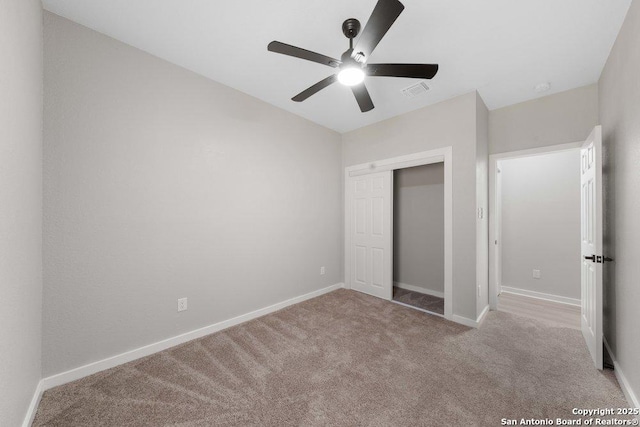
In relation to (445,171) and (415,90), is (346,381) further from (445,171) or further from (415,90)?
(415,90)

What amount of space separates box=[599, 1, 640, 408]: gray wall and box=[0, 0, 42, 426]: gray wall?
357 cm

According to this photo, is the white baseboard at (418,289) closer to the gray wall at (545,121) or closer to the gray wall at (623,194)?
the gray wall at (623,194)

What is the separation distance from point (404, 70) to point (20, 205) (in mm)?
2507

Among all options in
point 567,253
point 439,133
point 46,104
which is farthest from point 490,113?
point 46,104

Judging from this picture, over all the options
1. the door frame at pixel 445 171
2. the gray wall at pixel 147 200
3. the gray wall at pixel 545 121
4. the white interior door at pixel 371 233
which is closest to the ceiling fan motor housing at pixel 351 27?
the gray wall at pixel 147 200

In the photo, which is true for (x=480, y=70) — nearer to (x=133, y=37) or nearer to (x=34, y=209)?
(x=133, y=37)

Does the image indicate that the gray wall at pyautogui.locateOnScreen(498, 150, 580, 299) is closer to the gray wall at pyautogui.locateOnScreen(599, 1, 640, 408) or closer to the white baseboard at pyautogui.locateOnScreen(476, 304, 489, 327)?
the white baseboard at pyautogui.locateOnScreen(476, 304, 489, 327)

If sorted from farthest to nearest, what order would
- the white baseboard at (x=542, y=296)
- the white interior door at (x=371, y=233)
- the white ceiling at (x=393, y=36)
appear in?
the white interior door at (x=371, y=233) → the white baseboard at (x=542, y=296) → the white ceiling at (x=393, y=36)

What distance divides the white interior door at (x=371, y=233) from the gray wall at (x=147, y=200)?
123cm

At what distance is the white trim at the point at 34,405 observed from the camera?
1.40 metres

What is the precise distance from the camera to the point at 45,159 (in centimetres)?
171

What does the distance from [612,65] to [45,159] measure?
4583 millimetres

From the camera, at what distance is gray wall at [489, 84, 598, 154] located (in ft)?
8.71

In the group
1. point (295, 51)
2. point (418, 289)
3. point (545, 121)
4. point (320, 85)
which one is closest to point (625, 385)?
point (418, 289)
